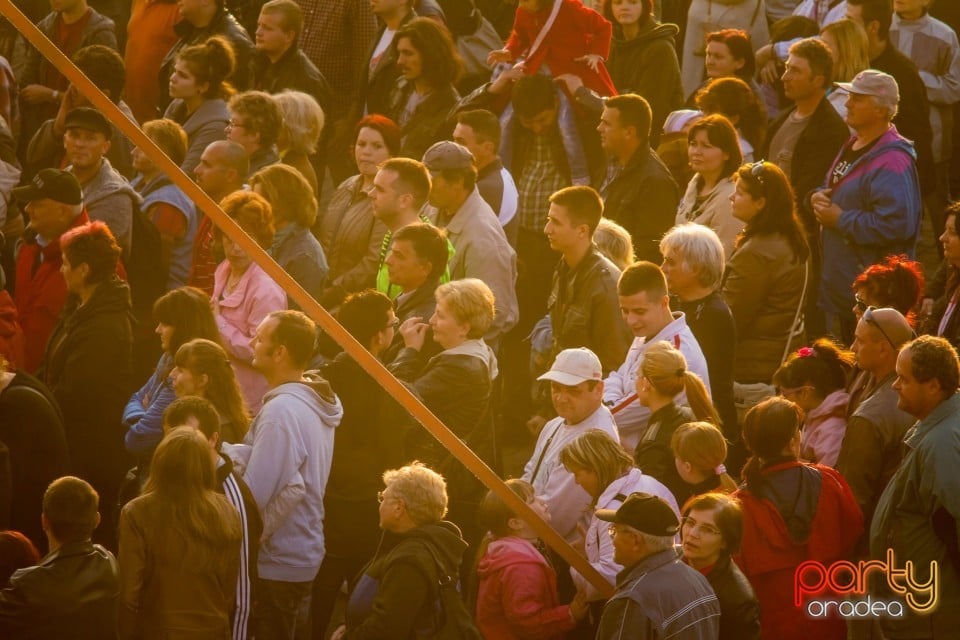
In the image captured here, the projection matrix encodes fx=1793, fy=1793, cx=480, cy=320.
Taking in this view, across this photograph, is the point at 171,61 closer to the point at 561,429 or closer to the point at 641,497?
the point at 561,429

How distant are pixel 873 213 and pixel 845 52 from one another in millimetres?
1657

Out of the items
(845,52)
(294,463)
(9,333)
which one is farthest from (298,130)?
(294,463)

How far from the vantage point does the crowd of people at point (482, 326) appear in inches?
261

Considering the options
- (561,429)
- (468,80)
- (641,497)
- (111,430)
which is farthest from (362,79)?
(641,497)

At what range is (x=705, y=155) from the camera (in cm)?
932

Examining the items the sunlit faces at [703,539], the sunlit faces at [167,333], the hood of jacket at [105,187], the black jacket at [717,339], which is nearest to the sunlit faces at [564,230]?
the black jacket at [717,339]

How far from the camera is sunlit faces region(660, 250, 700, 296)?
816 cm

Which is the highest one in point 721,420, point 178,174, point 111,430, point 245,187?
point 178,174

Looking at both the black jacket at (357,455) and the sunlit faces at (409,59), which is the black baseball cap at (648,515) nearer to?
the black jacket at (357,455)

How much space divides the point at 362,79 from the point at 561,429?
4.52 meters

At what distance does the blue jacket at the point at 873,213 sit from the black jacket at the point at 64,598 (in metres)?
4.53

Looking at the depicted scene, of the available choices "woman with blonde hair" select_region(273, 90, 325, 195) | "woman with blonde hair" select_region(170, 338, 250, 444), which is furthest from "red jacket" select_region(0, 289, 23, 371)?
"woman with blonde hair" select_region(273, 90, 325, 195)

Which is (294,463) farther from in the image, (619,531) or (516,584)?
(619,531)

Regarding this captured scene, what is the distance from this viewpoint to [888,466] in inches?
287
